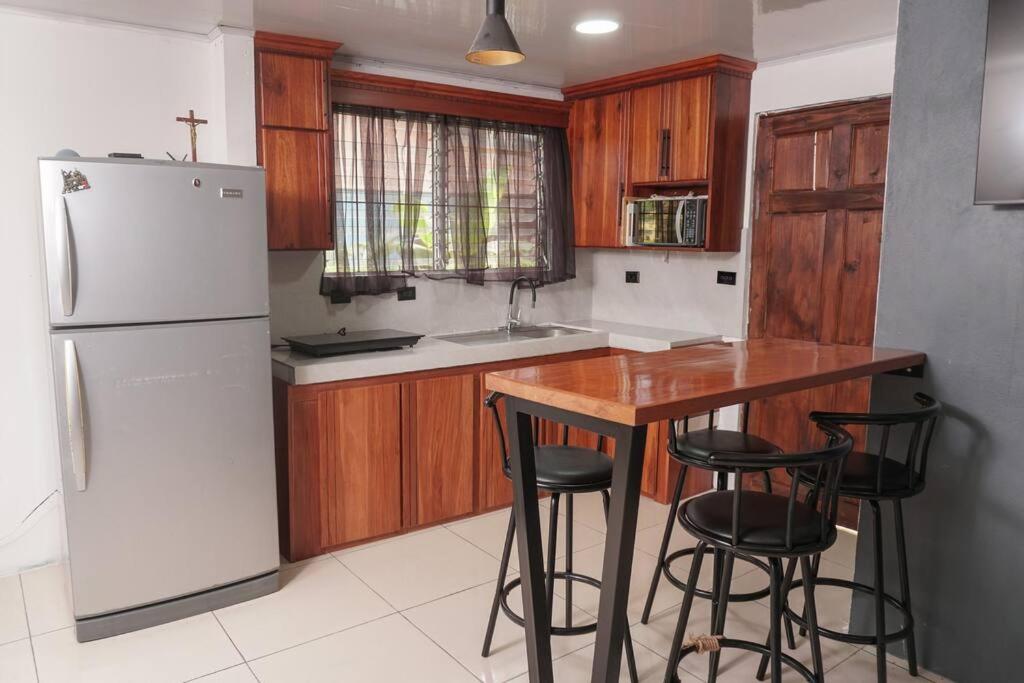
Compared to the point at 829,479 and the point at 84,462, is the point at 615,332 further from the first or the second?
the point at 84,462

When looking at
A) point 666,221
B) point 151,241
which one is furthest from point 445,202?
point 151,241

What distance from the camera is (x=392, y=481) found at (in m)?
3.69

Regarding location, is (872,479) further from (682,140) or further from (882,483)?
(682,140)

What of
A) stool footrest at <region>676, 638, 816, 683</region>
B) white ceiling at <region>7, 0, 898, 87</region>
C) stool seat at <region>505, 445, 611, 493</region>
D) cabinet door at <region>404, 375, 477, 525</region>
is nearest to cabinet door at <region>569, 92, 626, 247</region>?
white ceiling at <region>7, 0, 898, 87</region>

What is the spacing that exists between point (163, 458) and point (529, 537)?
1559mm

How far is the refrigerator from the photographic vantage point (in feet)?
8.75

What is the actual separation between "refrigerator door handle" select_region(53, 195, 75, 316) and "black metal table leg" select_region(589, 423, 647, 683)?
1.98 m

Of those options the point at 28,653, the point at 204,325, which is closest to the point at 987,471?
the point at 204,325

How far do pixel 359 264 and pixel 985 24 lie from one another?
9.63 ft

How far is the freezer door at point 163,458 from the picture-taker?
2719 millimetres

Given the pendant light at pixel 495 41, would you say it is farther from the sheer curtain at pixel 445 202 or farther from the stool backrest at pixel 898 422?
the sheer curtain at pixel 445 202

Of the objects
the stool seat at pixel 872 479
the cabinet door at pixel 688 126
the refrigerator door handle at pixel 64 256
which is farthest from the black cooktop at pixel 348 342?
the stool seat at pixel 872 479

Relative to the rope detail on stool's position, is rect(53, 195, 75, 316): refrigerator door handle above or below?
above

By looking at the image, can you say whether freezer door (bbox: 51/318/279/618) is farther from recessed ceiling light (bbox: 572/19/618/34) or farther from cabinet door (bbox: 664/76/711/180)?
cabinet door (bbox: 664/76/711/180)
